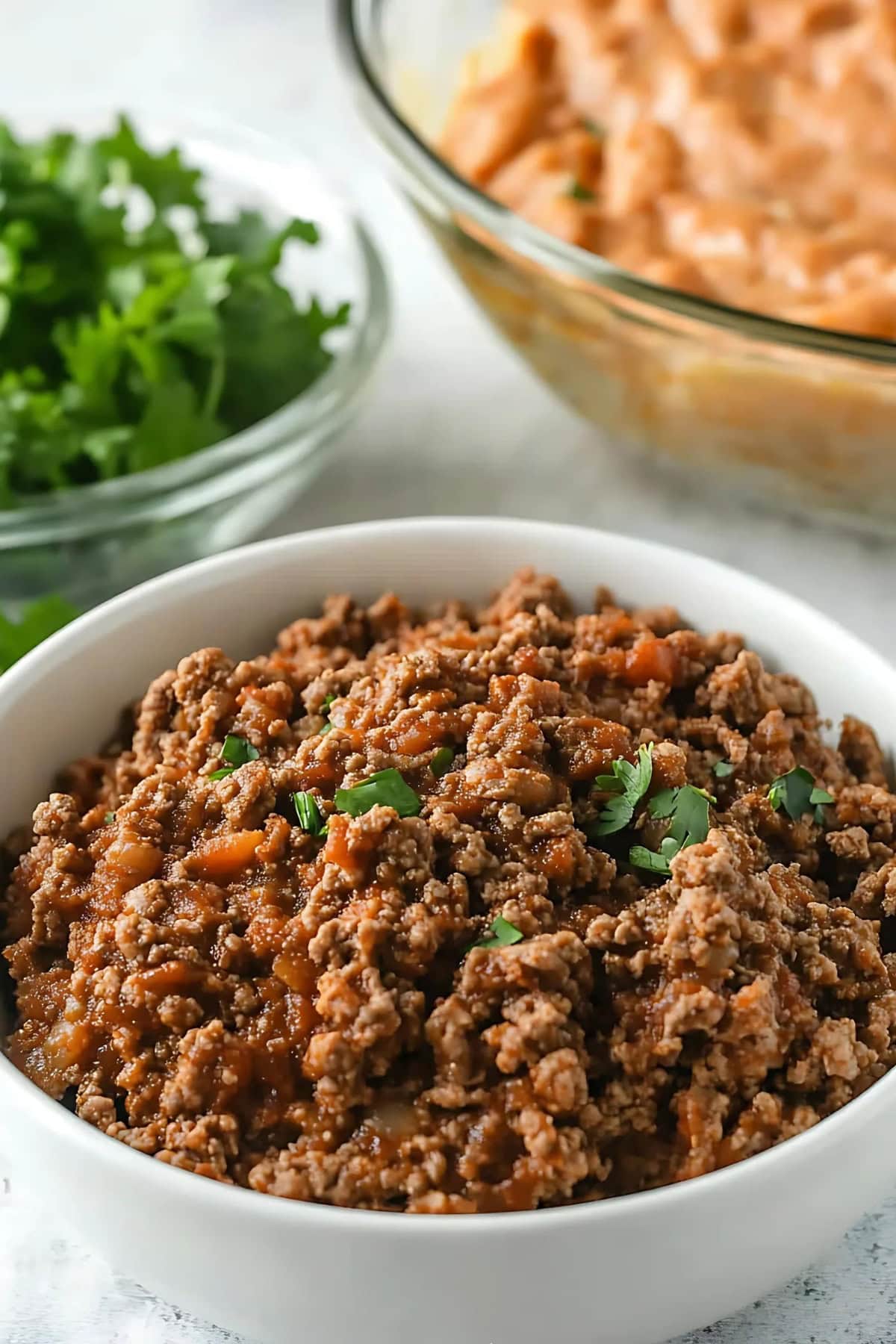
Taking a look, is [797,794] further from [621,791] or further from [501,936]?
[501,936]

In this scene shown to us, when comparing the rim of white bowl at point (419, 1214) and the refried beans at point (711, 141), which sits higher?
the refried beans at point (711, 141)

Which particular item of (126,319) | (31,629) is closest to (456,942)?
(31,629)

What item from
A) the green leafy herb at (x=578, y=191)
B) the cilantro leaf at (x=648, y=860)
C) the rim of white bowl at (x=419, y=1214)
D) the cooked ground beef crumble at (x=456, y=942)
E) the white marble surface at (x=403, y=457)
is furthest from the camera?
the green leafy herb at (x=578, y=191)

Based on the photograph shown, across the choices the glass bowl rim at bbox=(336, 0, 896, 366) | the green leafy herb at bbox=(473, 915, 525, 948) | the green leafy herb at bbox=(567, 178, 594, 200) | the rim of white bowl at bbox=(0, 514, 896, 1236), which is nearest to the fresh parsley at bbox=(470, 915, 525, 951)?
the green leafy herb at bbox=(473, 915, 525, 948)

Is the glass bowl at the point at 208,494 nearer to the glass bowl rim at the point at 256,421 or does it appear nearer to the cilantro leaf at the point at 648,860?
the glass bowl rim at the point at 256,421

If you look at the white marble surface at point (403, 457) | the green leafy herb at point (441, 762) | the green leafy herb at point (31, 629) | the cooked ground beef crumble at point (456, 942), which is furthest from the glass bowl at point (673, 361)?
the green leafy herb at point (441, 762)

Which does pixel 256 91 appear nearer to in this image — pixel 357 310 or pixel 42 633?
pixel 357 310

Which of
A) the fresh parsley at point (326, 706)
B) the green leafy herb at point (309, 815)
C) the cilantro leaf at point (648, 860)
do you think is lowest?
the fresh parsley at point (326, 706)
